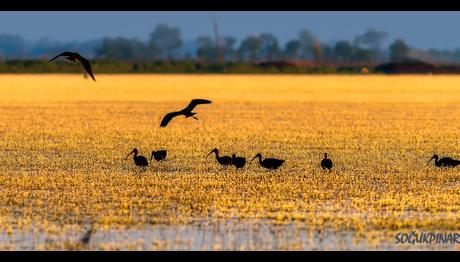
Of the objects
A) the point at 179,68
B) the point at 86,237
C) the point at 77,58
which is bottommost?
the point at 179,68

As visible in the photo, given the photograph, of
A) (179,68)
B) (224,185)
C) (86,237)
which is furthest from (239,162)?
(179,68)

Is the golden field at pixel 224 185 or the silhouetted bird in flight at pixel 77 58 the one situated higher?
the silhouetted bird in flight at pixel 77 58

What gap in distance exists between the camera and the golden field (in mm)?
11938

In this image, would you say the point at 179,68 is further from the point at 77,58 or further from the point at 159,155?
the point at 77,58

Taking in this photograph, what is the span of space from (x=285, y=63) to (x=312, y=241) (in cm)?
9893

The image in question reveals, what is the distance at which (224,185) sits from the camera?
16266 mm

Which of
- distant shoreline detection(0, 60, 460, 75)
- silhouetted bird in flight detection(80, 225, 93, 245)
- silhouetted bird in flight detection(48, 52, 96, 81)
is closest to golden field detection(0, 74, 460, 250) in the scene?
silhouetted bird in flight detection(80, 225, 93, 245)

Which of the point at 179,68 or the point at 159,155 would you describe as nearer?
the point at 159,155

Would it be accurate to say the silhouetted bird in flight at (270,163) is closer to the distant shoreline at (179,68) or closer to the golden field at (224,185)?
the golden field at (224,185)

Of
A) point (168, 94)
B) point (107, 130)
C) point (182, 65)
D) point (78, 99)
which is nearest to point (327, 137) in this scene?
point (107, 130)

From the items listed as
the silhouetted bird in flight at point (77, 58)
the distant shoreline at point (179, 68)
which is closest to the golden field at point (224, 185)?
the silhouetted bird in flight at point (77, 58)

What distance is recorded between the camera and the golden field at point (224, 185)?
1194 cm
